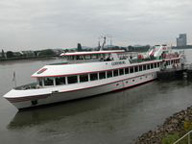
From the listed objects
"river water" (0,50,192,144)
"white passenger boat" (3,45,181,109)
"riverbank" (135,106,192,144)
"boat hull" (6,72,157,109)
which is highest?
"white passenger boat" (3,45,181,109)

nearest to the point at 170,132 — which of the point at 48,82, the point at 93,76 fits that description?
the point at 93,76

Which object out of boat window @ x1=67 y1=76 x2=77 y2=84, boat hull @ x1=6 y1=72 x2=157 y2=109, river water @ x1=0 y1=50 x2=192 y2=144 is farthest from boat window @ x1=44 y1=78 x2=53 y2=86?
river water @ x1=0 y1=50 x2=192 y2=144

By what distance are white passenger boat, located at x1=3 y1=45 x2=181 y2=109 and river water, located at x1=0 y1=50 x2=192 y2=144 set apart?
30.3 inches

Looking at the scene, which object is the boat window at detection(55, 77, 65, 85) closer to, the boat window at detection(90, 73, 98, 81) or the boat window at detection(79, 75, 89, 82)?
the boat window at detection(79, 75, 89, 82)

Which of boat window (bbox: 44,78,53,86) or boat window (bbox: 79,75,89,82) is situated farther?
boat window (bbox: 79,75,89,82)

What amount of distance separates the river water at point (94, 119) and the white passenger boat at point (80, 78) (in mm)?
769

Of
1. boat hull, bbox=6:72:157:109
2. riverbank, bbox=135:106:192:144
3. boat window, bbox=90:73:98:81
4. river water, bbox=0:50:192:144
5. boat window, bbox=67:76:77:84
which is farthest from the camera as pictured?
boat window, bbox=90:73:98:81

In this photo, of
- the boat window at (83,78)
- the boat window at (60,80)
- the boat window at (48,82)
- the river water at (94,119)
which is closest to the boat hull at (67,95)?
the river water at (94,119)

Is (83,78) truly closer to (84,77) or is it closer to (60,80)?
(84,77)

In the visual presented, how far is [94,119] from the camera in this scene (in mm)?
13727

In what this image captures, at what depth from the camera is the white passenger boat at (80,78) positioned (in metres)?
15.3

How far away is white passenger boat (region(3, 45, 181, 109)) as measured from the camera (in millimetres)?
15289

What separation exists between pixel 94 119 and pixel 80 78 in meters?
4.52

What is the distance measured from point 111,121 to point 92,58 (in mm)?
7922
